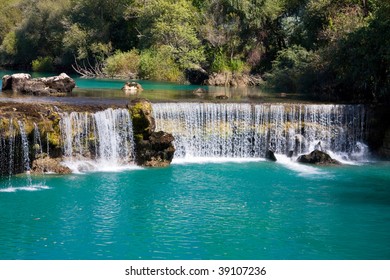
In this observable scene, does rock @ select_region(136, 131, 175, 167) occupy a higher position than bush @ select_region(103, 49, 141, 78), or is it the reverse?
bush @ select_region(103, 49, 141, 78)

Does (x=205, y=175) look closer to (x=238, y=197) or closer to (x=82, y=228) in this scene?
(x=238, y=197)

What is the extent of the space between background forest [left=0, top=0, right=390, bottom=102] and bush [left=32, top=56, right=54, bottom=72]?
0.11 m

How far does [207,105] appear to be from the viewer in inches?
882

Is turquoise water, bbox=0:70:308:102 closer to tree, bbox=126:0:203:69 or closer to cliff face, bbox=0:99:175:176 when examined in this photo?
cliff face, bbox=0:99:175:176

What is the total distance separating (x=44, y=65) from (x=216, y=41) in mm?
22074

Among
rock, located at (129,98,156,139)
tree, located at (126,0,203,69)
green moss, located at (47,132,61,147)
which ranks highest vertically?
tree, located at (126,0,203,69)

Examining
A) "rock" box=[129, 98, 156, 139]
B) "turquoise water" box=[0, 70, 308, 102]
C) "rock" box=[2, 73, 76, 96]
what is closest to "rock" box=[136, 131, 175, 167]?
"rock" box=[129, 98, 156, 139]

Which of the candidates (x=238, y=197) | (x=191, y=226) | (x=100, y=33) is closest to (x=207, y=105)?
(x=238, y=197)

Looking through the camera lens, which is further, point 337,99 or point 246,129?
point 337,99

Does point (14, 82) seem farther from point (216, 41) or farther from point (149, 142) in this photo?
point (216, 41)

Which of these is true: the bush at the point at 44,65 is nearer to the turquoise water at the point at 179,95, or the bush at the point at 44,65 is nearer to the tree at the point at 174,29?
the tree at the point at 174,29

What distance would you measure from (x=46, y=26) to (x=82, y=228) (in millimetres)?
48359

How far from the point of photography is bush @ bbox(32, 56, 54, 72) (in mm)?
58750

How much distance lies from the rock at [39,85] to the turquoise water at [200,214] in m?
8.24
